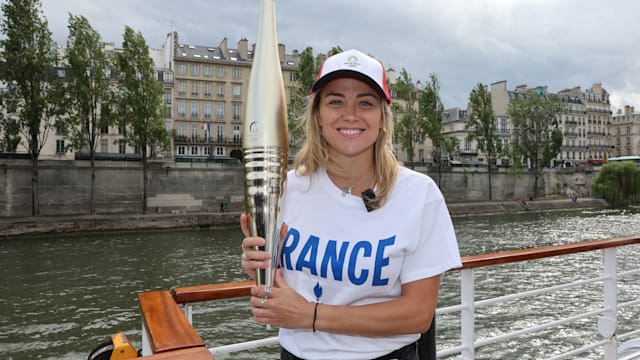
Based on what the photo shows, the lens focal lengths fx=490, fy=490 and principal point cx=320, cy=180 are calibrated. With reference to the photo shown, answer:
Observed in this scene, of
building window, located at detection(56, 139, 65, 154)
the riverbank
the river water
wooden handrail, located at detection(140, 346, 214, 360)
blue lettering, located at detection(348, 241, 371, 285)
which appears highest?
building window, located at detection(56, 139, 65, 154)

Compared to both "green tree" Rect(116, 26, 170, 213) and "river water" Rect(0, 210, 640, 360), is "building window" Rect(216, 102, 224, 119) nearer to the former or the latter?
"green tree" Rect(116, 26, 170, 213)

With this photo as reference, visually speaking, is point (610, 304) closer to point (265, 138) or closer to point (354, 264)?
point (354, 264)

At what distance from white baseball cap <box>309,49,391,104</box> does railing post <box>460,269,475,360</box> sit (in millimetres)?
1255

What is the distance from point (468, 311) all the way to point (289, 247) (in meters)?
1.34

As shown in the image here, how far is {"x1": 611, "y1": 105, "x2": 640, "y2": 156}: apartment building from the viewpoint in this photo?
72375 millimetres

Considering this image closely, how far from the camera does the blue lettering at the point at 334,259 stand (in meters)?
1.20

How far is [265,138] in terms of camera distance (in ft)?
3.59

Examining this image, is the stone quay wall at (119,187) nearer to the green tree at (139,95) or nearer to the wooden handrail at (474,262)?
the green tree at (139,95)

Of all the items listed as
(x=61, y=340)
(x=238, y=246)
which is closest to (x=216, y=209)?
(x=238, y=246)

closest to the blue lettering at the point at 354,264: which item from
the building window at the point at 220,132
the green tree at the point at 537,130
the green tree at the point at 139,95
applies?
the green tree at the point at 139,95

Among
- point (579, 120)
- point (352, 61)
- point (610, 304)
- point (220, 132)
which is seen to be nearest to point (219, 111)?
point (220, 132)

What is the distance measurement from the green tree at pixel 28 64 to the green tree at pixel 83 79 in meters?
0.77

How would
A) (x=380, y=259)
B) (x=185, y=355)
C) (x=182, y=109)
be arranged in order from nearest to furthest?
(x=185, y=355)
(x=380, y=259)
(x=182, y=109)

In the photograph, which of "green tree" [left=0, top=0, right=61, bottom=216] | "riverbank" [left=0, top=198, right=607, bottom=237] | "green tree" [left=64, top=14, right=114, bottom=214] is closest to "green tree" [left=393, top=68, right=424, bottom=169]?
"riverbank" [left=0, top=198, right=607, bottom=237]
